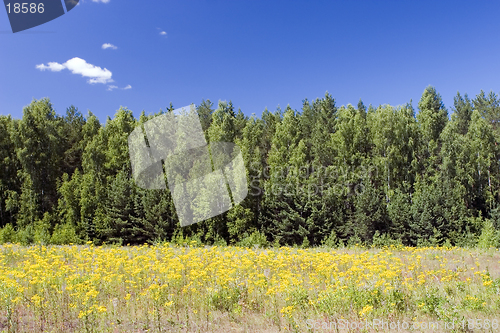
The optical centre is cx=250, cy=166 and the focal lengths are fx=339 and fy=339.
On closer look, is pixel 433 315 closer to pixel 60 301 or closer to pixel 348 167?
pixel 60 301

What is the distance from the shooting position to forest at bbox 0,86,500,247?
84.0 feet

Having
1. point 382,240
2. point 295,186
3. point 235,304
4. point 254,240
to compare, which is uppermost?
point 295,186

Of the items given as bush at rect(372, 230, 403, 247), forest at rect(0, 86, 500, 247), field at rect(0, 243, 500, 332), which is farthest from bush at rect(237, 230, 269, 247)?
field at rect(0, 243, 500, 332)

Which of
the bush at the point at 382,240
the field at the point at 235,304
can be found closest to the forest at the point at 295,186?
the bush at the point at 382,240

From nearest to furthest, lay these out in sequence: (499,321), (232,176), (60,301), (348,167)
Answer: (499,321) → (60,301) → (232,176) → (348,167)

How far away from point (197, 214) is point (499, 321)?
20584mm

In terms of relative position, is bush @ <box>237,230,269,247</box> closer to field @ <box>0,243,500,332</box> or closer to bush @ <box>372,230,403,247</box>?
bush @ <box>372,230,403,247</box>

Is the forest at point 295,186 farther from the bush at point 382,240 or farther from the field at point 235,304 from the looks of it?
the field at point 235,304

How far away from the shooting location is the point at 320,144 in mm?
29906

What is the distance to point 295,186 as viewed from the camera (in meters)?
26.9

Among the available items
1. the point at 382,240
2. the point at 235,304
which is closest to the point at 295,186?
the point at 382,240

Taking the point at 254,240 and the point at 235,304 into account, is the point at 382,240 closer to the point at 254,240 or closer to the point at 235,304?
the point at 254,240

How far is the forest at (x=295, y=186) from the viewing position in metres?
25.6

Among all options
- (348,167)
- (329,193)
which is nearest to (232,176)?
(329,193)
